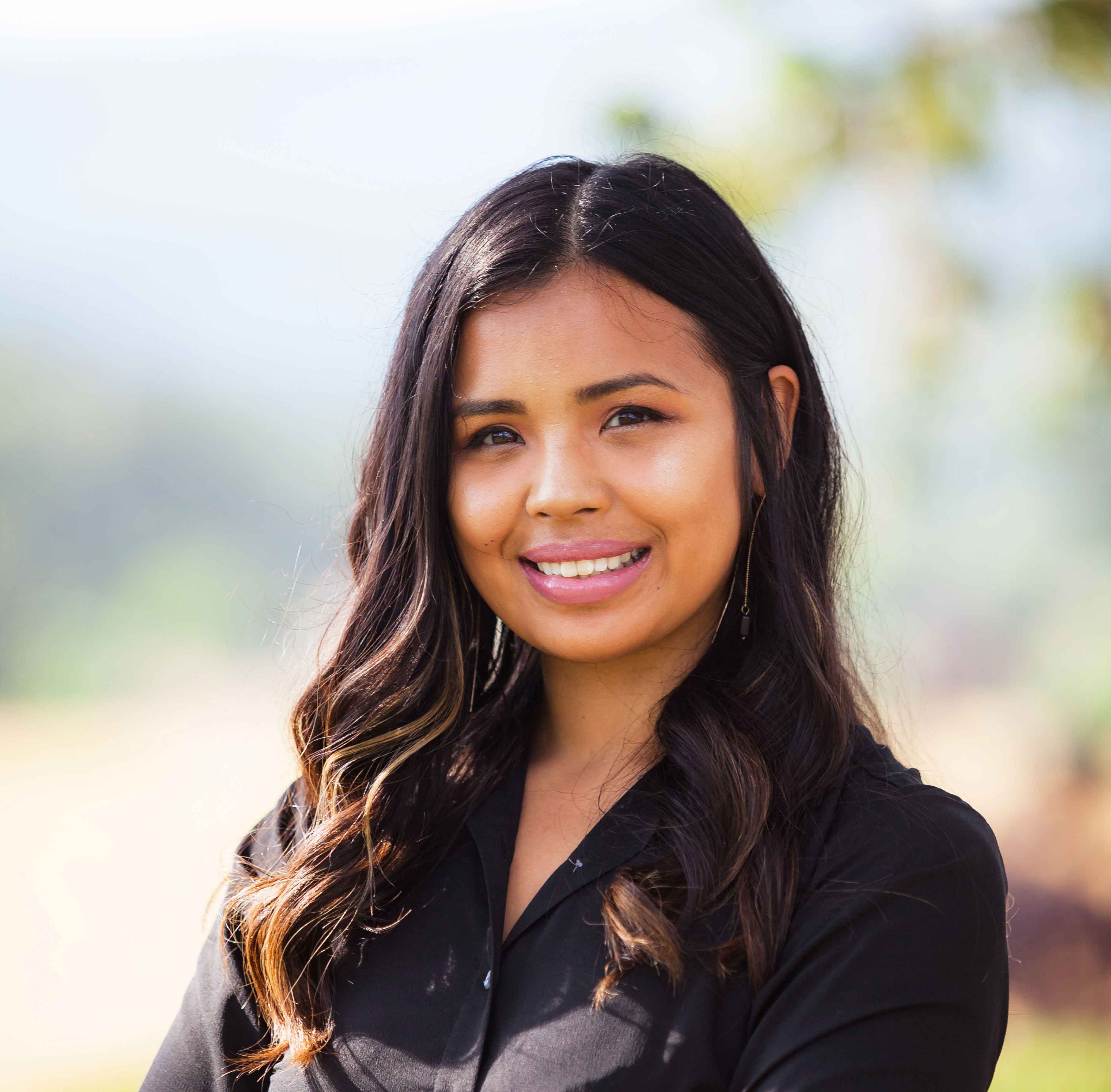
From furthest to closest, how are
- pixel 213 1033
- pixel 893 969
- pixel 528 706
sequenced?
pixel 528 706 < pixel 213 1033 < pixel 893 969

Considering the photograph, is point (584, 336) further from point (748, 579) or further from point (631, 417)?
point (748, 579)

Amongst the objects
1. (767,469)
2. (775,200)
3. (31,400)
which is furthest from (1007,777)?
(31,400)

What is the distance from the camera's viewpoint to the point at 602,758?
1963mm

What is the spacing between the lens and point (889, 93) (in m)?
4.41

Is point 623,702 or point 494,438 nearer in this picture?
point 494,438

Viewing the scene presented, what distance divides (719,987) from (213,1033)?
80 centimetres

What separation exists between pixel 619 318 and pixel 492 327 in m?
0.19

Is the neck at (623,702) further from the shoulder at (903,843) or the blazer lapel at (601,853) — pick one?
the shoulder at (903,843)

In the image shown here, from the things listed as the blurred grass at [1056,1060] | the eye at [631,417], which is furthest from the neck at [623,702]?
the blurred grass at [1056,1060]

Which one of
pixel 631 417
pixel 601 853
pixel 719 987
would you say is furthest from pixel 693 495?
pixel 719 987

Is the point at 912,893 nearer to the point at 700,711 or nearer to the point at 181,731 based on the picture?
the point at 700,711

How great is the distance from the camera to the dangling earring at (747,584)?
6.23 feet

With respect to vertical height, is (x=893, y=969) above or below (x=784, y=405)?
below

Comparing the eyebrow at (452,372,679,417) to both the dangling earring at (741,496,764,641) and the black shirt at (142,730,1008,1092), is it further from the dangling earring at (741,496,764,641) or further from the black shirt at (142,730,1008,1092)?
the black shirt at (142,730,1008,1092)
